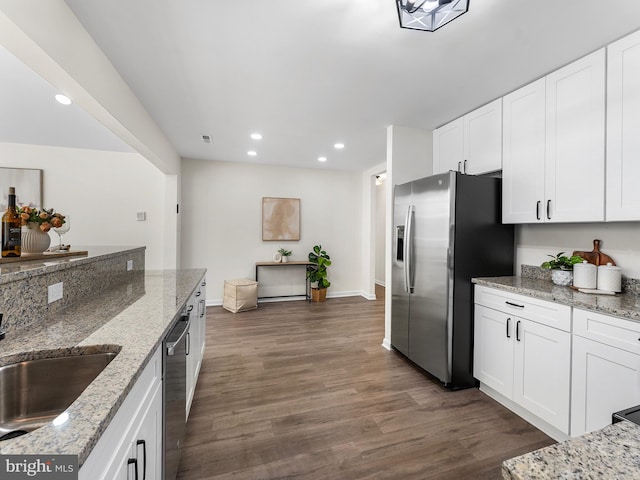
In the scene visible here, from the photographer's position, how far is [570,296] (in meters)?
1.84

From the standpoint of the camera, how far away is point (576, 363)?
1.71m

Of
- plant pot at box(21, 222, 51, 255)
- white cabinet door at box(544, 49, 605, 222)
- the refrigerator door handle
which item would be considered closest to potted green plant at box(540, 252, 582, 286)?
white cabinet door at box(544, 49, 605, 222)

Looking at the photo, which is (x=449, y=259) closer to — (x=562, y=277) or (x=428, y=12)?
(x=562, y=277)

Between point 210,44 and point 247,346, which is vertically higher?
point 210,44

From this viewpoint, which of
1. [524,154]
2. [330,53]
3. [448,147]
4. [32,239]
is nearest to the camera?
[32,239]

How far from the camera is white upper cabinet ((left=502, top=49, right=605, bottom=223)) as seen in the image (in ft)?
6.30

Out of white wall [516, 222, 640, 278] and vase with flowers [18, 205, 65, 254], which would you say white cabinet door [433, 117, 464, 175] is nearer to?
white wall [516, 222, 640, 278]

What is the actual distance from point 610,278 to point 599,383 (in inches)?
29.5

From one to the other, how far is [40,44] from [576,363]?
3322 millimetres

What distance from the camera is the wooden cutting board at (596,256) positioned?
6.84ft

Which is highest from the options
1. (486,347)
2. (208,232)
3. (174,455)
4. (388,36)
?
(388,36)

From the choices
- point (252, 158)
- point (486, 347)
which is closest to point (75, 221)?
point (252, 158)

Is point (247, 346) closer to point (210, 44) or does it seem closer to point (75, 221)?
point (210, 44)

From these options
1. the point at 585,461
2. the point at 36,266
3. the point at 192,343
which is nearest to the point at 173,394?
the point at 192,343
